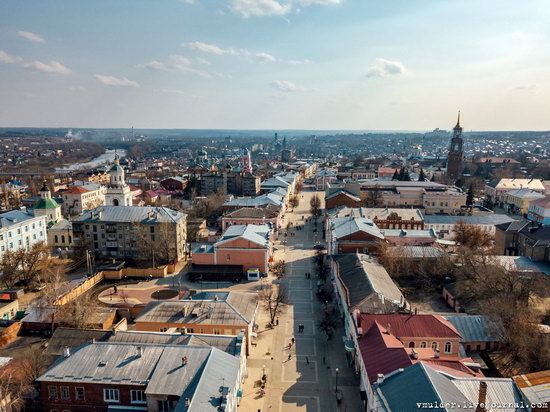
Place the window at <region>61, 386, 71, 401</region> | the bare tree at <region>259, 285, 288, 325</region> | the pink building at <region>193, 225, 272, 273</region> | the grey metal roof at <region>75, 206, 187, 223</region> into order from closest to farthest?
1. the window at <region>61, 386, 71, 401</region>
2. the bare tree at <region>259, 285, 288, 325</region>
3. the pink building at <region>193, 225, 272, 273</region>
4. the grey metal roof at <region>75, 206, 187, 223</region>

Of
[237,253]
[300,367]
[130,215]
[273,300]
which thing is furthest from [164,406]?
[130,215]

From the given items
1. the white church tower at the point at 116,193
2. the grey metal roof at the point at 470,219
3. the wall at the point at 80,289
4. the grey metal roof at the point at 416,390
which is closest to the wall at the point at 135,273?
the wall at the point at 80,289

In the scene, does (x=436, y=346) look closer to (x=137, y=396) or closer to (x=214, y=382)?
(x=214, y=382)

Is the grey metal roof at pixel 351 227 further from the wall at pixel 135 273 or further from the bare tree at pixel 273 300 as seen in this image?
the wall at pixel 135 273

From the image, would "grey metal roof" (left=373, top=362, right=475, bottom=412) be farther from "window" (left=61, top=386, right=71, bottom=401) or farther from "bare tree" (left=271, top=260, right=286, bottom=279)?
"bare tree" (left=271, top=260, right=286, bottom=279)

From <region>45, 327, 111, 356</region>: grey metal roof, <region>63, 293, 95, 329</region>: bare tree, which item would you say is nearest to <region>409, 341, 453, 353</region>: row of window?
<region>45, 327, 111, 356</region>: grey metal roof

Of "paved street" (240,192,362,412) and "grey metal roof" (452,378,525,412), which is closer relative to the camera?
"grey metal roof" (452,378,525,412)

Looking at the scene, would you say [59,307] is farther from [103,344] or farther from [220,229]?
[220,229]
